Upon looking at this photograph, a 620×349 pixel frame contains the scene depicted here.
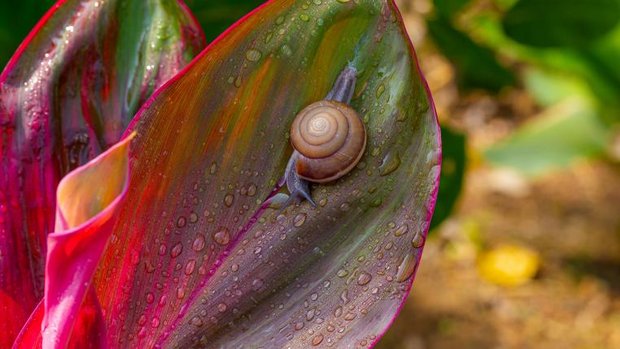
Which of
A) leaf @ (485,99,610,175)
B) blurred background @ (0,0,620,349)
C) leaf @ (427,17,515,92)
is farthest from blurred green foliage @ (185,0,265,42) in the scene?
leaf @ (485,99,610,175)

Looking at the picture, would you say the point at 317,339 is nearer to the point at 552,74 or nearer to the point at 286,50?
the point at 286,50

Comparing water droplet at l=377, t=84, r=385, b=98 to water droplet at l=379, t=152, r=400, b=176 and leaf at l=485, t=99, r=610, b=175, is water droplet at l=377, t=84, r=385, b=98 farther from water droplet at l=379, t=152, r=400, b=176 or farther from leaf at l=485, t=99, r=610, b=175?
leaf at l=485, t=99, r=610, b=175

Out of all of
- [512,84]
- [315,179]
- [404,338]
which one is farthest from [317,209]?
[404,338]

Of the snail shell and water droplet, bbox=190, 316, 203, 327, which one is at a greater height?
the snail shell

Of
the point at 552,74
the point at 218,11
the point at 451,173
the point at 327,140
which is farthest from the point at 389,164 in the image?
the point at 552,74

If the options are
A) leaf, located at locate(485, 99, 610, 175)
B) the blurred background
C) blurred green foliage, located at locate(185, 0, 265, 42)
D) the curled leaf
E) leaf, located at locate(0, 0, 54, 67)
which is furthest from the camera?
leaf, located at locate(485, 99, 610, 175)

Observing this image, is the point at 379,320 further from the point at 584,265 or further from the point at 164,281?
the point at 584,265

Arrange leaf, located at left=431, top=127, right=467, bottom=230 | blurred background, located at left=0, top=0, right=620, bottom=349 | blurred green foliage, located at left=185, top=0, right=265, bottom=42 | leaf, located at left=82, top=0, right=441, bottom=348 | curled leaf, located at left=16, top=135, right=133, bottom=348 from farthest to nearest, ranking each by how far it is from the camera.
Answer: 1. blurred background, located at left=0, top=0, right=620, bottom=349
2. leaf, located at left=431, top=127, right=467, bottom=230
3. blurred green foliage, located at left=185, top=0, right=265, bottom=42
4. leaf, located at left=82, top=0, right=441, bottom=348
5. curled leaf, located at left=16, top=135, right=133, bottom=348
